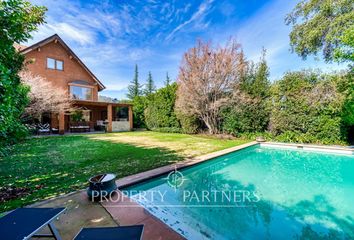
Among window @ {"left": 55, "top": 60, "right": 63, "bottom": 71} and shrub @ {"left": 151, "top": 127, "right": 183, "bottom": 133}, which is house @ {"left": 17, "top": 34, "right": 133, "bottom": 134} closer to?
window @ {"left": 55, "top": 60, "right": 63, "bottom": 71}

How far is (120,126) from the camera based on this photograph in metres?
20.8

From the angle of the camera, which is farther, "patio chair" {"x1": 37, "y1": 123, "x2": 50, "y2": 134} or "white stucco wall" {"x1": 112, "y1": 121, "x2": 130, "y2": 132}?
"white stucco wall" {"x1": 112, "y1": 121, "x2": 130, "y2": 132}

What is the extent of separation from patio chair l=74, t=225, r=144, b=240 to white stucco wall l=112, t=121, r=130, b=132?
19.3 m

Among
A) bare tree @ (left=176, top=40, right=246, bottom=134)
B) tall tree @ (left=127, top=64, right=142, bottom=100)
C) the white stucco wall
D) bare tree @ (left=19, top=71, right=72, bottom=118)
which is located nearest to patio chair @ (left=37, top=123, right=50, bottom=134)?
bare tree @ (left=19, top=71, right=72, bottom=118)

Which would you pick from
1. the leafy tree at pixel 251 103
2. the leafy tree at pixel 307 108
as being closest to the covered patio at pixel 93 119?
the leafy tree at pixel 251 103

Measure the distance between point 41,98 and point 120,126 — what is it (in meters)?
8.15

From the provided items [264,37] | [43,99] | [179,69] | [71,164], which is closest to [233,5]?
[264,37]

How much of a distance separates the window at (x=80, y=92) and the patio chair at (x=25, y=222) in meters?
20.2

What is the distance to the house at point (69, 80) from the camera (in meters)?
17.3

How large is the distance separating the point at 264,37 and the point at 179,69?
24.5 feet

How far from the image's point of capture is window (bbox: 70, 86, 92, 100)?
19834mm

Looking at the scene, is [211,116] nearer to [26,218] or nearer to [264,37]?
[264,37]

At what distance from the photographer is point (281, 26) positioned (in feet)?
49.9

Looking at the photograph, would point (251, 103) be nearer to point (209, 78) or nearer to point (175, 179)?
point (209, 78)
